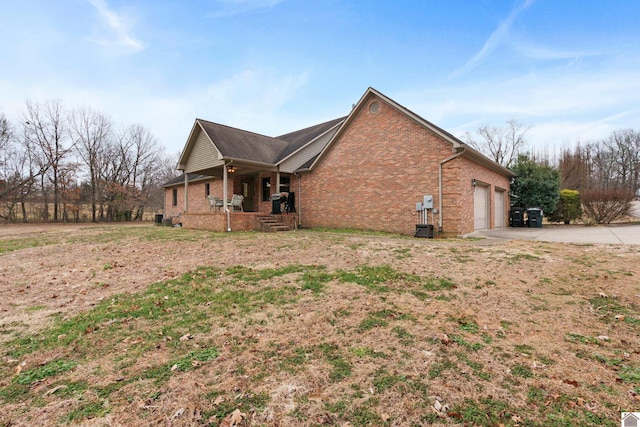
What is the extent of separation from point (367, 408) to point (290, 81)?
60.1ft

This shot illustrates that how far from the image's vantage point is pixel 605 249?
718 centimetres

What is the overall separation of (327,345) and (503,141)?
3797 centimetres

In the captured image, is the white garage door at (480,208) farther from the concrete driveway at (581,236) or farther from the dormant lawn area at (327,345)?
the dormant lawn area at (327,345)

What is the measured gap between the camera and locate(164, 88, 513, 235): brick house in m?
10.9

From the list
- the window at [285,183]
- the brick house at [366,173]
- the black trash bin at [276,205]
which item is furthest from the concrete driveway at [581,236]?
the window at [285,183]

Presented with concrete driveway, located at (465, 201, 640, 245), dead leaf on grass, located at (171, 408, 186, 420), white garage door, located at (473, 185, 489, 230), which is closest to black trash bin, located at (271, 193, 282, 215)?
concrete driveway, located at (465, 201, 640, 245)

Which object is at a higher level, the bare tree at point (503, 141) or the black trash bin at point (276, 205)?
the bare tree at point (503, 141)

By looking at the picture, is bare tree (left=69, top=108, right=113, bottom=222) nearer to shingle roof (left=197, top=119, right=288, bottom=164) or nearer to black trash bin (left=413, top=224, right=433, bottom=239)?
shingle roof (left=197, top=119, right=288, bottom=164)

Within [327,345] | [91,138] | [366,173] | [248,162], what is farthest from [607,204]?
[91,138]

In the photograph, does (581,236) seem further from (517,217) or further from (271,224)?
(271,224)

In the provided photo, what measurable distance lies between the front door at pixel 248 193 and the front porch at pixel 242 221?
3796 millimetres

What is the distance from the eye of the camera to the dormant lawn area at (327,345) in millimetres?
1986

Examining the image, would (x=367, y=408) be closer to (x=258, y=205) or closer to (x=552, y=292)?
(x=552, y=292)

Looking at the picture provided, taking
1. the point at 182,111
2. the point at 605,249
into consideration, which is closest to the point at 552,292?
the point at 605,249
